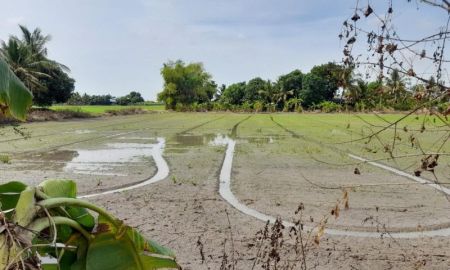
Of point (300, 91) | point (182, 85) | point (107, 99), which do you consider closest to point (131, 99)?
point (107, 99)

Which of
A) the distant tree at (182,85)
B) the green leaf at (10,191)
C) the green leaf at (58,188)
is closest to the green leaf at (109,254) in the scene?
the green leaf at (58,188)

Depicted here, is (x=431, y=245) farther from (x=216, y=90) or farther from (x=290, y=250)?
(x=216, y=90)

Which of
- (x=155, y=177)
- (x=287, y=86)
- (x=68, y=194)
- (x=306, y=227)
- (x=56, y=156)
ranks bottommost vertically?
(x=56, y=156)

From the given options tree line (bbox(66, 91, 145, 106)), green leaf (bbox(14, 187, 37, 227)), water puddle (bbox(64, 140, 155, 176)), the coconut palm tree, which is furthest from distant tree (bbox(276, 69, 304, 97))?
tree line (bbox(66, 91, 145, 106))

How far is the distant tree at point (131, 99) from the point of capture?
112 metres

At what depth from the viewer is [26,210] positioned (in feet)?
3.20

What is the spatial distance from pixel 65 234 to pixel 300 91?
19.2 metres

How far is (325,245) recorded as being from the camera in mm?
5016

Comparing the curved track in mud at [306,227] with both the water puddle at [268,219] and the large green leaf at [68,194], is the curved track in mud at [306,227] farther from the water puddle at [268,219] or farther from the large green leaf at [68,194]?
the large green leaf at [68,194]

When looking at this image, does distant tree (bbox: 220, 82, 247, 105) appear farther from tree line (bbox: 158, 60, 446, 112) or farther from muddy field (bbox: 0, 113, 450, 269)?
muddy field (bbox: 0, 113, 450, 269)

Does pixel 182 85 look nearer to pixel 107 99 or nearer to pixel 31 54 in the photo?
pixel 107 99

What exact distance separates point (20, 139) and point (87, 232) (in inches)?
745

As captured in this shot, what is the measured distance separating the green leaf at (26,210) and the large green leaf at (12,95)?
0.87 meters

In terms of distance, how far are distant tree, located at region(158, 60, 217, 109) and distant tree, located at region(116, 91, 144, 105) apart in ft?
84.9
